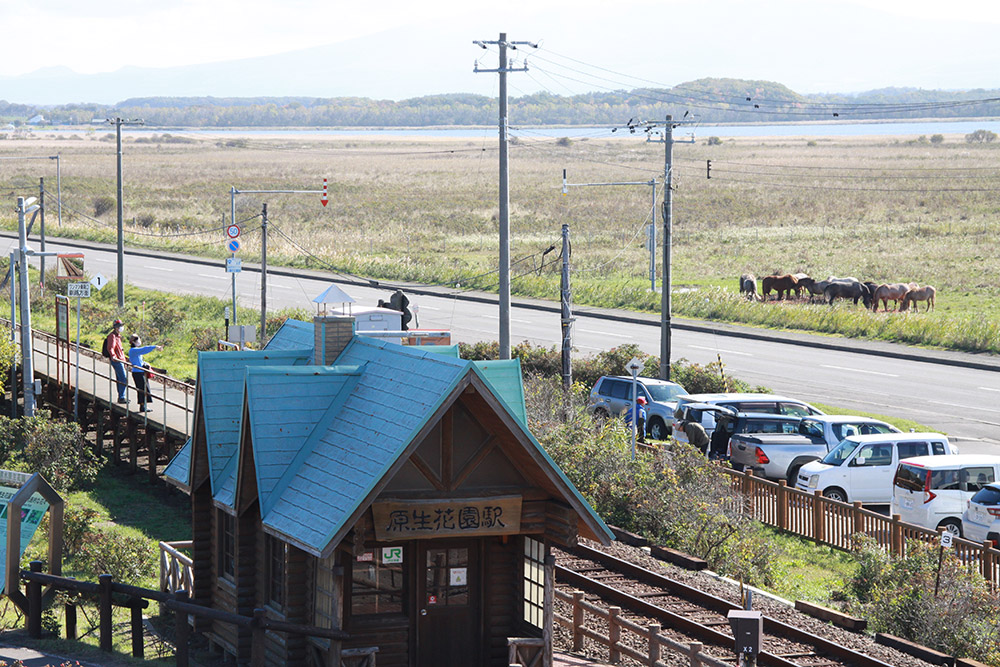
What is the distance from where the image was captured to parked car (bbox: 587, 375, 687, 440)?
31828 mm

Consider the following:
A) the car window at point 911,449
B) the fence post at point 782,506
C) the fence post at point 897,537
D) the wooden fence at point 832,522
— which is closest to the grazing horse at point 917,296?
the car window at point 911,449

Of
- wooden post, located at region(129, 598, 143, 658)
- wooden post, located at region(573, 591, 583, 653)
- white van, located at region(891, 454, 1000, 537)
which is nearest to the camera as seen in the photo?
wooden post, located at region(129, 598, 143, 658)

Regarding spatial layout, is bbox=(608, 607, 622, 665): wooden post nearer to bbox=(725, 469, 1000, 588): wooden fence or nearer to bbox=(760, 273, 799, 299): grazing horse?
bbox=(725, 469, 1000, 588): wooden fence

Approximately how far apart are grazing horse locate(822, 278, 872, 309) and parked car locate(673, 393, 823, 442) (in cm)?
2155

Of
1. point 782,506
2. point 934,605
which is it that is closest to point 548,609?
point 934,605

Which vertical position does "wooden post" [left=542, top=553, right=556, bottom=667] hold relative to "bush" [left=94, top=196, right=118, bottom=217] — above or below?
below

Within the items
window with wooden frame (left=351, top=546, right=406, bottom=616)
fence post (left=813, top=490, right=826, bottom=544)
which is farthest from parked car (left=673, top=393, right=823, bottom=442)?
window with wooden frame (left=351, top=546, right=406, bottom=616)

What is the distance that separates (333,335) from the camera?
16438mm

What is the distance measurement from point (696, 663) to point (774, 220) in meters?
77.8

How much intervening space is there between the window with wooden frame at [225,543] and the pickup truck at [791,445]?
43.2 ft

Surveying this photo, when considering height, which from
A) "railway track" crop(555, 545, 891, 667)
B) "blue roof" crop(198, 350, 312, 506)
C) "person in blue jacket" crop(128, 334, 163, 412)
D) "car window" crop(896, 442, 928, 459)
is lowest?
"railway track" crop(555, 545, 891, 667)

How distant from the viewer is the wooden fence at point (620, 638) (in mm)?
14750

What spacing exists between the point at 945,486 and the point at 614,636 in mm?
9567

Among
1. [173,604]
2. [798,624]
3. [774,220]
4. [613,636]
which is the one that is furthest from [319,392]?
[774,220]
